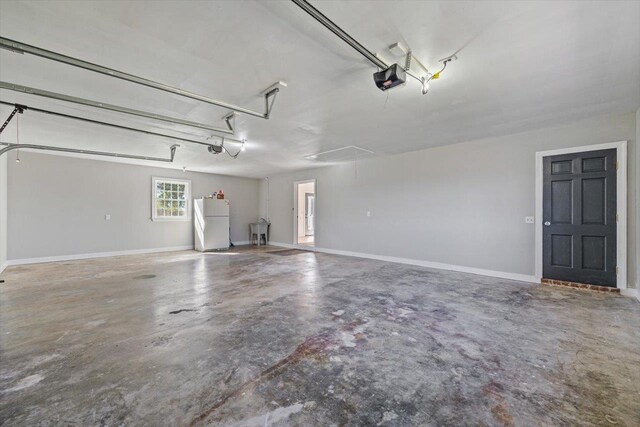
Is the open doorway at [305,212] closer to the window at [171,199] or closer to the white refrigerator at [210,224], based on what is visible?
the white refrigerator at [210,224]

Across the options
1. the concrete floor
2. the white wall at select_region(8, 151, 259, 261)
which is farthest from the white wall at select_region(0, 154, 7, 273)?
the concrete floor

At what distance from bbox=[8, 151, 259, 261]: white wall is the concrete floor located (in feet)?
8.12

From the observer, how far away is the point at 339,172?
23.2 feet

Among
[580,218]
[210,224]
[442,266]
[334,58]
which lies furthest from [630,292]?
[210,224]

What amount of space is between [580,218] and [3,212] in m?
10.1

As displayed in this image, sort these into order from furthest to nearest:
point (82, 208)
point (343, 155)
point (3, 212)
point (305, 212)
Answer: point (305, 212)
point (82, 208)
point (343, 155)
point (3, 212)

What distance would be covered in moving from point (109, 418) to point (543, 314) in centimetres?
396

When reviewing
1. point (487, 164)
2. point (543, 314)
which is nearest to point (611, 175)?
point (487, 164)

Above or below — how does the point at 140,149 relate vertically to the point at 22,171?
above

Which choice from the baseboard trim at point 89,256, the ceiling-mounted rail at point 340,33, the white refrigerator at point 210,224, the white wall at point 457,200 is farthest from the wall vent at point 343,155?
the baseboard trim at point 89,256

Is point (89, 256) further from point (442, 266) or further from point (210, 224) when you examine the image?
point (442, 266)

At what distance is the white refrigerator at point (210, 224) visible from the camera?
7.64 meters

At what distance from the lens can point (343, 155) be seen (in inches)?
234

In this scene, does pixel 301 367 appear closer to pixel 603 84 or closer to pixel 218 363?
pixel 218 363
